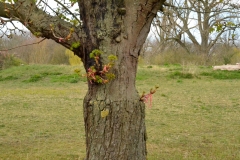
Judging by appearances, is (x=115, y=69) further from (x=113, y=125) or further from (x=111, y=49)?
(x=113, y=125)

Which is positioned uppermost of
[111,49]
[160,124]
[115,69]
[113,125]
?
[111,49]

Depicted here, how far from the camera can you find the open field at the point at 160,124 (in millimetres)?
5738

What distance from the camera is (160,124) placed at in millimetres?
8094

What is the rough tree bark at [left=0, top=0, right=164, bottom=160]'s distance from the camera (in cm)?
328

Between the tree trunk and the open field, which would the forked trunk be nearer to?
the tree trunk

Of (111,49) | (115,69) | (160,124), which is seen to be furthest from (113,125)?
(160,124)

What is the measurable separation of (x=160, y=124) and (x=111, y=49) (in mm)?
5050

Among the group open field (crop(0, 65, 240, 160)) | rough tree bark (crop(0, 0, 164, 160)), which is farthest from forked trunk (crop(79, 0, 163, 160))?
open field (crop(0, 65, 240, 160))

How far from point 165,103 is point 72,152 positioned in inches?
230

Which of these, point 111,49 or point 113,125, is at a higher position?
point 111,49

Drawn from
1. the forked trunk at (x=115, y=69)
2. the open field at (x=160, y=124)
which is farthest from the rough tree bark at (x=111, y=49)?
the open field at (x=160, y=124)

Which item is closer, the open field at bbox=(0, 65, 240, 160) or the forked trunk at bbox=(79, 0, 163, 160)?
the forked trunk at bbox=(79, 0, 163, 160)

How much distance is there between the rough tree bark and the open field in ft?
6.81

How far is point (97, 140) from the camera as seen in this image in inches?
132
